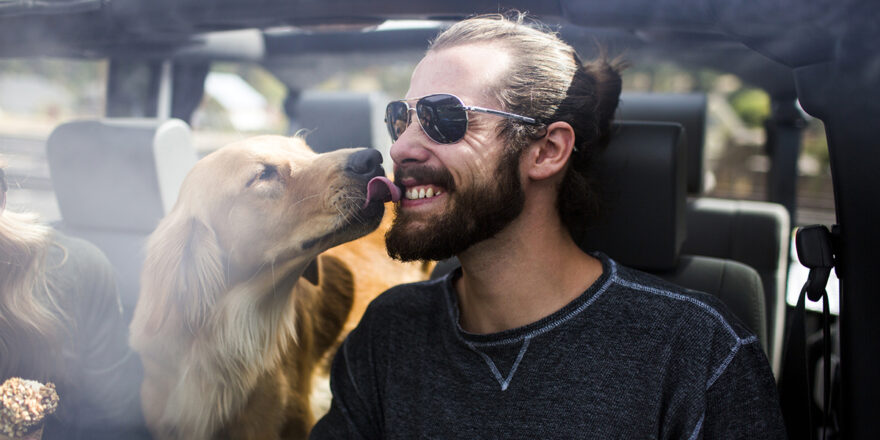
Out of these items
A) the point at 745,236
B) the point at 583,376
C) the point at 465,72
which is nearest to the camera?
the point at 583,376

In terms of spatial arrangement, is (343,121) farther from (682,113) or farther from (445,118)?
(682,113)

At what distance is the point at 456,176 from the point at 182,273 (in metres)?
0.65

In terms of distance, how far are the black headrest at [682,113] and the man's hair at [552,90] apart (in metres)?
0.70

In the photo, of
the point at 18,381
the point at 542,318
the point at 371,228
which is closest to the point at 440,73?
the point at 371,228

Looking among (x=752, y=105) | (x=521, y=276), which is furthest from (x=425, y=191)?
(x=752, y=105)

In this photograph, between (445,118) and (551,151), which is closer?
(445,118)

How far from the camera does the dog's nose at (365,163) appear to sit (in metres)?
1.55

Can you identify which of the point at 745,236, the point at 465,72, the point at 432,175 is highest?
the point at 465,72

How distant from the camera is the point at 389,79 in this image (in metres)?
2.42

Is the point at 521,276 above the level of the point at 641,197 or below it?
below

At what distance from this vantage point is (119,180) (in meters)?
1.44

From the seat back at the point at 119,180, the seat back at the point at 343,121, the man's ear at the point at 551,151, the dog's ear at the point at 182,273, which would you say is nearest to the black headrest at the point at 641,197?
the man's ear at the point at 551,151

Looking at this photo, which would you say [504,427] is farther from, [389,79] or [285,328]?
[389,79]

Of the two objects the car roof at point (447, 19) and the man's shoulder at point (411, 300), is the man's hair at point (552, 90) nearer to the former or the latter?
the car roof at point (447, 19)
